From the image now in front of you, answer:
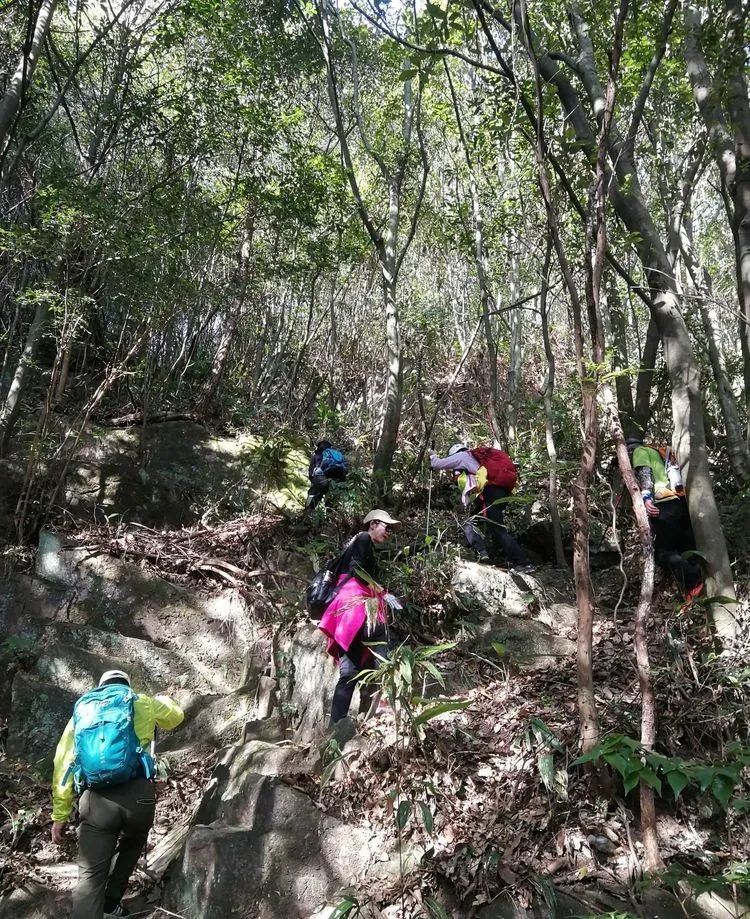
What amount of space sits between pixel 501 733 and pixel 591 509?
4.01m

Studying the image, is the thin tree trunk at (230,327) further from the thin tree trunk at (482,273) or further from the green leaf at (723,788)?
the green leaf at (723,788)

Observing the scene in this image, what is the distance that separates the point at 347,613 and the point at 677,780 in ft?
8.63

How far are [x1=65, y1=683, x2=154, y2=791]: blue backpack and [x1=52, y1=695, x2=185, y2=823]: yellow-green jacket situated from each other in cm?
10

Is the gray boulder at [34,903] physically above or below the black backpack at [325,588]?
below

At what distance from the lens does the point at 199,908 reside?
4.38m

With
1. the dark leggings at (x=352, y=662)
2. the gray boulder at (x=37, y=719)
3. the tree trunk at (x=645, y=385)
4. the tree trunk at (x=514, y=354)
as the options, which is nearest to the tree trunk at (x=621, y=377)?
the tree trunk at (x=645, y=385)

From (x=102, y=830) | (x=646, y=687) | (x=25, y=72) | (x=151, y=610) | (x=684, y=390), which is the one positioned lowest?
(x=102, y=830)

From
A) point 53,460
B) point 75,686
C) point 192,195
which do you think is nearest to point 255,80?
point 192,195

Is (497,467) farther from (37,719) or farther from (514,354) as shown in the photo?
(37,719)

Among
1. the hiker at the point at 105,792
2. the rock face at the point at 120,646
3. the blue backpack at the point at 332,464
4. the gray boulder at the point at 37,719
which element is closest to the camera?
the hiker at the point at 105,792

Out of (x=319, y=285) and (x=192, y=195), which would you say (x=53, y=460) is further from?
(x=319, y=285)

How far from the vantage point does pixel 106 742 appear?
4.29 meters

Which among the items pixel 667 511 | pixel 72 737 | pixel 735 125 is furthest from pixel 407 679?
pixel 735 125

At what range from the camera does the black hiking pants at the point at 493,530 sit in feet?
24.6
